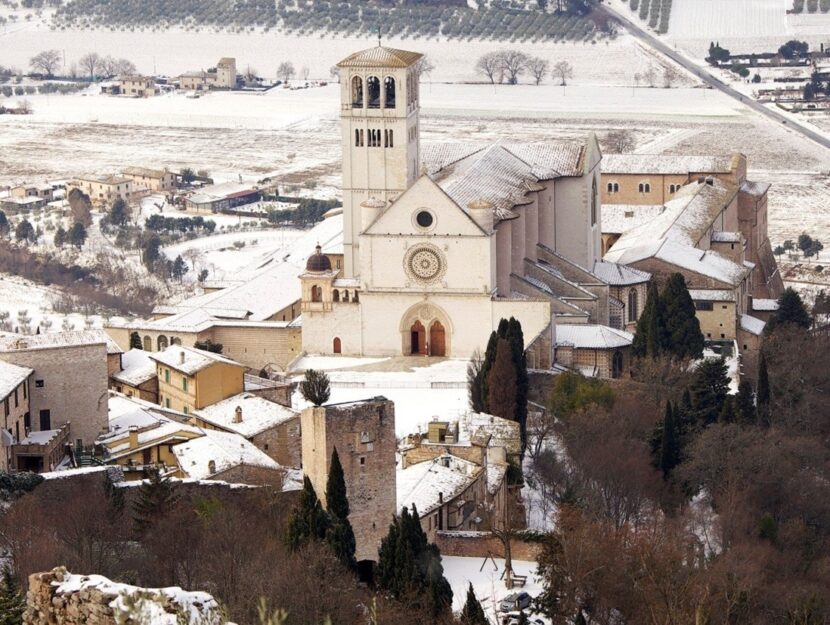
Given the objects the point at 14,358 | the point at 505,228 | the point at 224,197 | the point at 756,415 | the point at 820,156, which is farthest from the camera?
the point at 820,156

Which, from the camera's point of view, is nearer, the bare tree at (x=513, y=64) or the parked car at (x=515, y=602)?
the parked car at (x=515, y=602)

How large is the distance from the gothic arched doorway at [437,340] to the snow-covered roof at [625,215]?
17.9 m

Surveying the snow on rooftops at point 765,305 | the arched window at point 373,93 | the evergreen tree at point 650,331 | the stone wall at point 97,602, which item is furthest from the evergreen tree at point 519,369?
the stone wall at point 97,602

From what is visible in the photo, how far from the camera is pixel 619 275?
77062 millimetres

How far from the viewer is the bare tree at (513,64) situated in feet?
525

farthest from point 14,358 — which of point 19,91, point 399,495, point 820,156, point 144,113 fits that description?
point 19,91

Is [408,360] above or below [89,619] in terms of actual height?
below

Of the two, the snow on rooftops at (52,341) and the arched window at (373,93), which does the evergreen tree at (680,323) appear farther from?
the snow on rooftops at (52,341)

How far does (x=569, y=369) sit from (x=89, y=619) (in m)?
42.7

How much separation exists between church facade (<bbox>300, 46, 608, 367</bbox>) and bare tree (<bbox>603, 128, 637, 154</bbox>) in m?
49.3

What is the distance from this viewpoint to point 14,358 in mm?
55938

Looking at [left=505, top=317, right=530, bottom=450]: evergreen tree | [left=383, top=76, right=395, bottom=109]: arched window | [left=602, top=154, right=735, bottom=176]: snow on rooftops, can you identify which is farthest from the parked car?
[left=602, top=154, right=735, bottom=176]: snow on rooftops

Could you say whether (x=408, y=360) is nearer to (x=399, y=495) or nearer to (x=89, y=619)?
(x=399, y=495)

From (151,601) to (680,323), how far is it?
45196 mm
